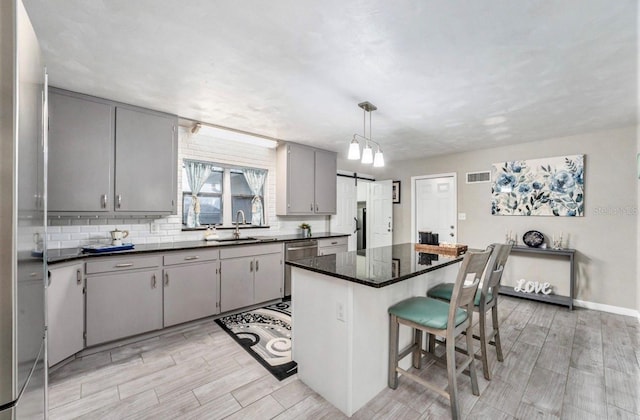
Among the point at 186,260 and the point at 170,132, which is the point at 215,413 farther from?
the point at 170,132

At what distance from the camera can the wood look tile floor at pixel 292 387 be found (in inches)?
72.3

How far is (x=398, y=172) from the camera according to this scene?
6.03 metres

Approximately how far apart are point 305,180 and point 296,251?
4.11 ft

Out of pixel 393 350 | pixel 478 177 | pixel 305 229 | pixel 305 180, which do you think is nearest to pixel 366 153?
pixel 393 350

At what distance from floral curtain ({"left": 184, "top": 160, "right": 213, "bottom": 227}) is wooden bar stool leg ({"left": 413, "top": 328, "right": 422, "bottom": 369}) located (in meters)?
3.01

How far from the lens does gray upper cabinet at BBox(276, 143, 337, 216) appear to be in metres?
4.46

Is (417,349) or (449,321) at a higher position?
(449,321)

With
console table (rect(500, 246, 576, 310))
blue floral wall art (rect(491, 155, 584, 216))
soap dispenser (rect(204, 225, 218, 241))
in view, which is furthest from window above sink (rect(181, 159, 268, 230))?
console table (rect(500, 246, 576, 310))

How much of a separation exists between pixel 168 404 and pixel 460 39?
3122 millimetres

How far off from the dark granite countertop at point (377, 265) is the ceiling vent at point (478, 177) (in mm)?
2913

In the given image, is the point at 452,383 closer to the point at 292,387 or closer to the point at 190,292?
the point at 292,387

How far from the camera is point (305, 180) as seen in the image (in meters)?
4.68

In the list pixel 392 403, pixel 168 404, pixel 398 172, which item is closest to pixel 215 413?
pixel 168 404

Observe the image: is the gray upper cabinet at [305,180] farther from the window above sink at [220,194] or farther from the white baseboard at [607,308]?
the white baseboard at [607,308]
